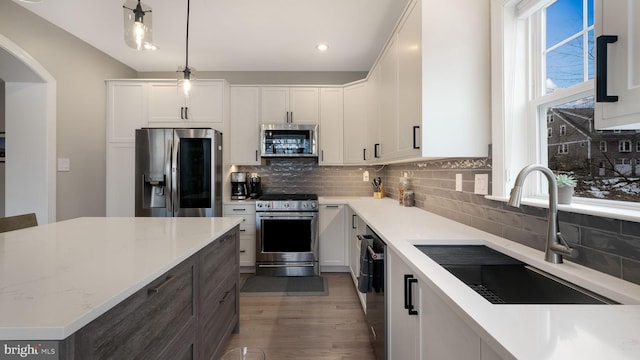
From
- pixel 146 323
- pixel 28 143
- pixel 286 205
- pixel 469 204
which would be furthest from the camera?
pixel 286 205

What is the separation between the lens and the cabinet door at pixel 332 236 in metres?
3.41

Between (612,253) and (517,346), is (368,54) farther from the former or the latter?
(517,346)

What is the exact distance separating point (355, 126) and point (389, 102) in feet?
4.01

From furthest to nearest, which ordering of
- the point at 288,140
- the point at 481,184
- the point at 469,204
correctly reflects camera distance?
the point at 288,140
the point at 469,204
the point at 481,184

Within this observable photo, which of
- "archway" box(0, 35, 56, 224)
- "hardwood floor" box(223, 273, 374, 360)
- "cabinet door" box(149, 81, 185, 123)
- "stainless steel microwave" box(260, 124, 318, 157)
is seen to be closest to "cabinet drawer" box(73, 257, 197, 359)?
"hardwood floor" box(223, 273, 374, 360)

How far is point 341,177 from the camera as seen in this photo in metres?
3.99

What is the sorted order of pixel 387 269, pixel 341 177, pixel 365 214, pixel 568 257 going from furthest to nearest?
1. pixel 341 177
2. pixel 365 214
3. pixel 387 269
4. pixel 568 257

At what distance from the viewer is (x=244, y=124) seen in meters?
3.66

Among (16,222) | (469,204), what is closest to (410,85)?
(469,204)

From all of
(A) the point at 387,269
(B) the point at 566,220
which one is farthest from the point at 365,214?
(B) the point at 566,220

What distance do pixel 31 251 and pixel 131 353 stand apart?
70cm

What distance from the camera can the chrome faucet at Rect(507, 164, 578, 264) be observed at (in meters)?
0.98

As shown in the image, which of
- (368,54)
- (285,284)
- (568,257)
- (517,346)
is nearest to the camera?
(517,346)

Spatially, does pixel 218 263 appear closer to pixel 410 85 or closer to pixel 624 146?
pixel 410 85
